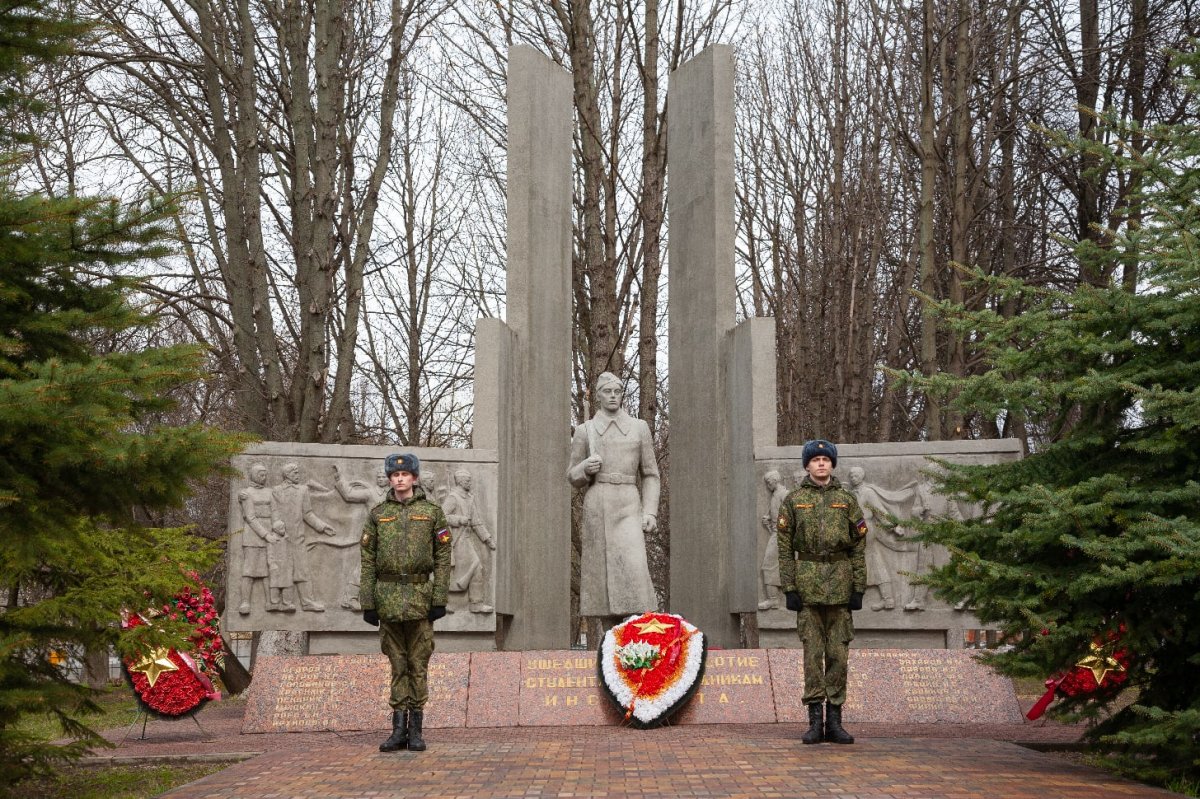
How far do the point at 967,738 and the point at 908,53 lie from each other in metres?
14.5

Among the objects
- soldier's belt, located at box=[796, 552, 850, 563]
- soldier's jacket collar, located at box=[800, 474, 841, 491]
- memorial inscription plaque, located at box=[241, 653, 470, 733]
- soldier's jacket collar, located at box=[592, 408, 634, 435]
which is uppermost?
A: soldier's jacket collar, located at box=[592, 408, 634, 435]

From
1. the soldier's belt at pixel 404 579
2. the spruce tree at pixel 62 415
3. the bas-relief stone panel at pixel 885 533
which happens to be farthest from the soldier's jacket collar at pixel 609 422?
the spruce tree at pixel 62 415

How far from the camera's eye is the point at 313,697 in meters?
10.7

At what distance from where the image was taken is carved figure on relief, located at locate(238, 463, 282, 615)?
1297 centimetres

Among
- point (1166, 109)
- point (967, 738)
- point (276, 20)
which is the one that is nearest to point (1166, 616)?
Result: point (967, 738)

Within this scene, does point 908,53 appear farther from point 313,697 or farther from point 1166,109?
point 313,697

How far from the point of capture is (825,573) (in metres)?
8.48

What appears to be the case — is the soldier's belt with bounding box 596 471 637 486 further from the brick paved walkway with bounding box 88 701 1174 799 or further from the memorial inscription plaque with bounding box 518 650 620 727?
the brick paved walkway with bounding box 88 701 1174 799

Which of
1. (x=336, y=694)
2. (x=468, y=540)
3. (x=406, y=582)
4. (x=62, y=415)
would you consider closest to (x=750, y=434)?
(x=468, y=540)

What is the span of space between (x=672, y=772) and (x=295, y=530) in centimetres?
699

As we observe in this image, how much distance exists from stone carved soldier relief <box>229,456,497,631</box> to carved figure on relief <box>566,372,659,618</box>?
5.66ft

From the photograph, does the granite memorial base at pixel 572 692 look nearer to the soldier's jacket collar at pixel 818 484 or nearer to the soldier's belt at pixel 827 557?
the soldier's belt at pixel 827 557

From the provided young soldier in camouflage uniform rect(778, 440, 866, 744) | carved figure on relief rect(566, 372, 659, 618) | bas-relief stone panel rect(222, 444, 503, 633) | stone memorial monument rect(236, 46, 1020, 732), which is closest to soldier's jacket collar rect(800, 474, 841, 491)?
young soldier in camouflage uniform rect(778, 440, 866, 744)

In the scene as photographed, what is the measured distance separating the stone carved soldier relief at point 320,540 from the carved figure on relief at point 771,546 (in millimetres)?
2910
